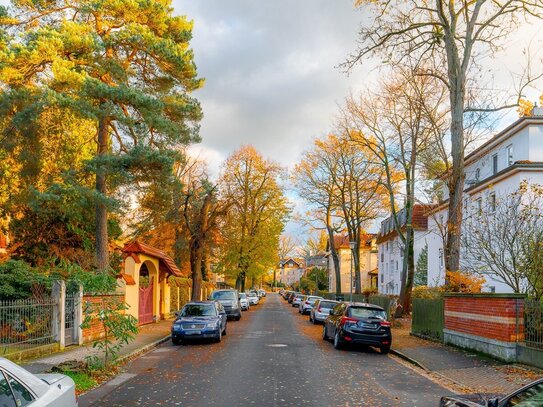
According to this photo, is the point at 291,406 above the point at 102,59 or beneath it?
beneath

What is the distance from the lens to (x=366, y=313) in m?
17.5

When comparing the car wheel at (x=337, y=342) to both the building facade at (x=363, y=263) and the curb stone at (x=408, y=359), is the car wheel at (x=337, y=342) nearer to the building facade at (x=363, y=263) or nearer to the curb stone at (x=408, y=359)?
the curb stone at (x=408, y=359)

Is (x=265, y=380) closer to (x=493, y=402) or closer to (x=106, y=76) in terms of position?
(x=493, y=402)

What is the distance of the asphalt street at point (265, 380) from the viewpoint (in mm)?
9156

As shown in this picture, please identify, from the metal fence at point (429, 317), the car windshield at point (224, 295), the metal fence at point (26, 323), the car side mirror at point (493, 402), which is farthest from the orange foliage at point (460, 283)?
the car side mirror at point (493, 402)

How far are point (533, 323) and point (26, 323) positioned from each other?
12.3 meters

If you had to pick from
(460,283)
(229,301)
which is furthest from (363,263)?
(460,283)

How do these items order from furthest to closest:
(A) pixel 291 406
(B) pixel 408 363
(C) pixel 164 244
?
(C) pixel 164 244
(B) pixel 408 363
(A) pixel 291 406

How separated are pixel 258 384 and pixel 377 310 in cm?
797

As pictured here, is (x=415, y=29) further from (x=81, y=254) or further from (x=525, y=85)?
(x=81, y=254)

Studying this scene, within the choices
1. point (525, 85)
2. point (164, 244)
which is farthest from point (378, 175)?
point (525, 85)

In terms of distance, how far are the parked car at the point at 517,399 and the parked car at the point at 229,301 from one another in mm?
26098

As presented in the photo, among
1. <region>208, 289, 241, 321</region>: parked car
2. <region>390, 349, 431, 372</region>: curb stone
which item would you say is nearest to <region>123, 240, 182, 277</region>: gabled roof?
<region>208, 289, 241, 321</region>: parked car

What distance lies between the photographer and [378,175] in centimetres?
4044
